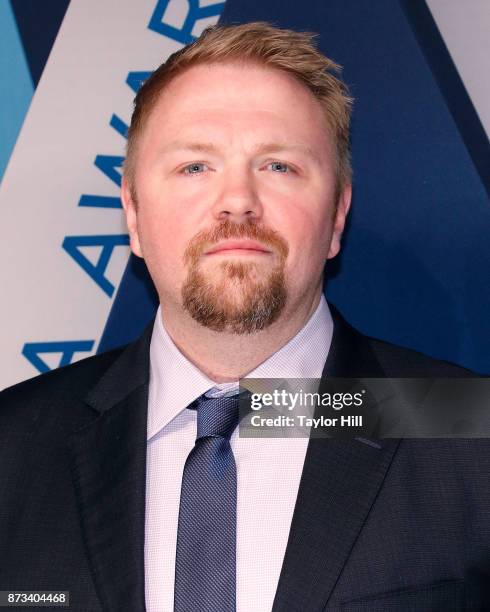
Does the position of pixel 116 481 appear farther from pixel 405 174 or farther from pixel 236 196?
pixel 405 174

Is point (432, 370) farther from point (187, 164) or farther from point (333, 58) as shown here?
Result: point (333, 58)

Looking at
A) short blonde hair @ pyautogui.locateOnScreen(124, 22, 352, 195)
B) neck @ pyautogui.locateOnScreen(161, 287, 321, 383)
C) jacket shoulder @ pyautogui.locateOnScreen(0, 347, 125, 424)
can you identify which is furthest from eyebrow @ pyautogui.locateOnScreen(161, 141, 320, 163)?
jacket shoulder @ pyautogui.locateOnScreen(0, 347, 125, 424)

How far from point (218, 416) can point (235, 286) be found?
0.27m

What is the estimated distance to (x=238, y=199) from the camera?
1.83m

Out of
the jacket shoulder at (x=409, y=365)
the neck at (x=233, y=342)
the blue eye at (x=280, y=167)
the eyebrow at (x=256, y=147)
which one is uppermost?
the eyebrow at (x=256, y=147)

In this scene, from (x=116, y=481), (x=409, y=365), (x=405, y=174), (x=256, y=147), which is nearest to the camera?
(x=116, y=481)

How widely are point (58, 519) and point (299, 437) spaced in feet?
1.68

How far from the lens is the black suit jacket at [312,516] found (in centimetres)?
167

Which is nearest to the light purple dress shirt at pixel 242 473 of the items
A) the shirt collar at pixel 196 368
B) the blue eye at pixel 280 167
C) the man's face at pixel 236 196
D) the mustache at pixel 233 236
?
the shirt collar at pixel 196 368

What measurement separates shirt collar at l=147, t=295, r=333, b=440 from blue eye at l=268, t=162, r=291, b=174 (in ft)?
1.06

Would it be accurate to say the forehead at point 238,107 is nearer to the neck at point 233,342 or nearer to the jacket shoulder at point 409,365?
the neck at point 233,342

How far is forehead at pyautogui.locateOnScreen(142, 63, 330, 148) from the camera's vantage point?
1.93 m

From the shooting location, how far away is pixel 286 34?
2113 mm

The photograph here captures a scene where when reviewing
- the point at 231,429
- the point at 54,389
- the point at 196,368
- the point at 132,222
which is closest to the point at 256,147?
the point at 132,222
